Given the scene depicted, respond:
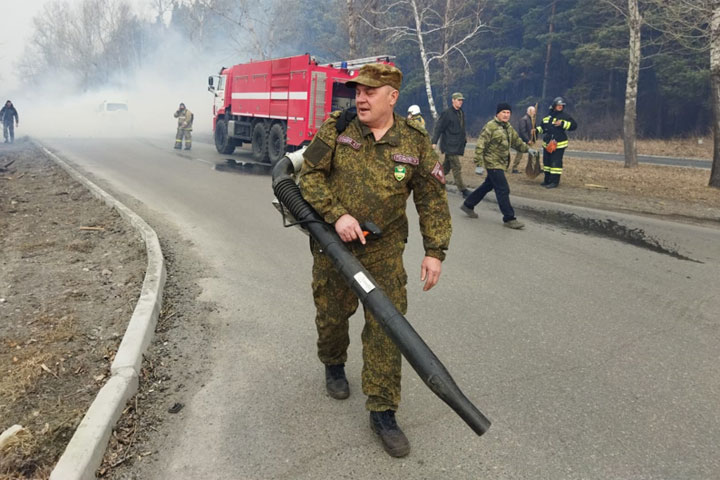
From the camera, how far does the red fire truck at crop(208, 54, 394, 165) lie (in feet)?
43.4

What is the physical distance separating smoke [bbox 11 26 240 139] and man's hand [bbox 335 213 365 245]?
126 ft

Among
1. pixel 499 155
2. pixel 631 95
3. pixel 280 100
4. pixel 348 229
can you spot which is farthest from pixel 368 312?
pixel 631 95

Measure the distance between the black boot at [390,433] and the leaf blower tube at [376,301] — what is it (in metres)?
0.57

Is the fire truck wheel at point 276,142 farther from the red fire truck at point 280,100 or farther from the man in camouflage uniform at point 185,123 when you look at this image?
the man in camouflage uniform at point 185,123

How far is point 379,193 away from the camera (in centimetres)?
259

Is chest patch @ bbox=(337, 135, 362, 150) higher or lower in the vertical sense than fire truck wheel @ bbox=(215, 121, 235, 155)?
lower

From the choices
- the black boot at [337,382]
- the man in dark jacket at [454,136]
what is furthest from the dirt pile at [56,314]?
the man in dark jacket at [454,136]

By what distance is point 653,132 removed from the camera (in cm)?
3155

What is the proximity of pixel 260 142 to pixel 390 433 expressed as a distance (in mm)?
14198

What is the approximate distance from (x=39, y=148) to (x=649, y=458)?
22462 mm

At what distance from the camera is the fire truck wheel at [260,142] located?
51.1 feet

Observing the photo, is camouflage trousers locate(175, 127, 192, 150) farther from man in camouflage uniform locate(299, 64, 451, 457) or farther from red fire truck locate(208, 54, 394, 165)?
man in camouflage uniform locate(299, 64, 451, 457)

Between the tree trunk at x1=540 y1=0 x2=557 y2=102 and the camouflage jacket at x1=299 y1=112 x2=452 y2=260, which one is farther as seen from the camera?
the tree trunk at x1=540 y1=0 x2=557 y2=102

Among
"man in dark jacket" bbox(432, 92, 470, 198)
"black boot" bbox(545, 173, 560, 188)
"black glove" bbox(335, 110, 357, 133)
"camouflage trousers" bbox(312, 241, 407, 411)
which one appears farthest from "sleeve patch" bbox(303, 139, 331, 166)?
"black boot" bbox(545, 173, 560, 188)
